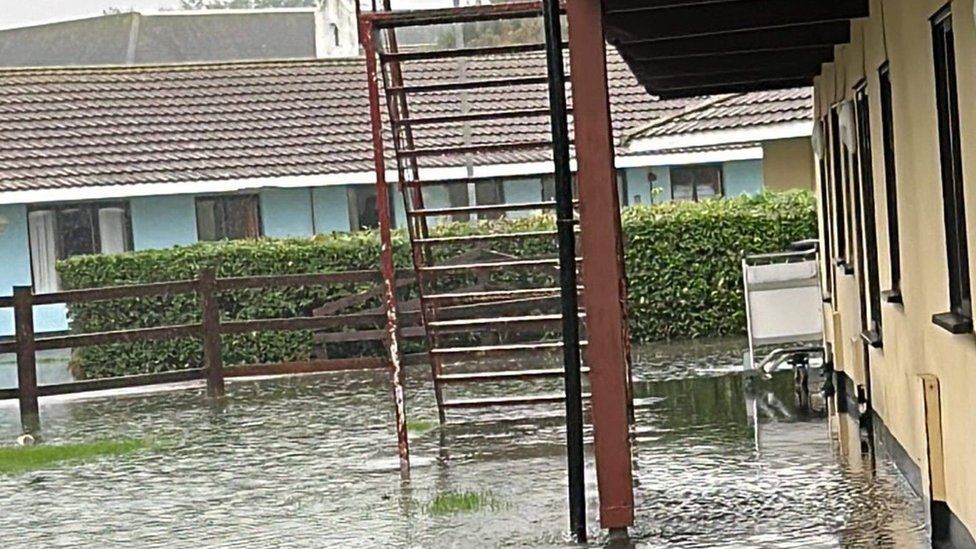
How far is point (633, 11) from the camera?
984cm

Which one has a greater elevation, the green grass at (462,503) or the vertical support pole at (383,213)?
the vertical support pole at (383,213)

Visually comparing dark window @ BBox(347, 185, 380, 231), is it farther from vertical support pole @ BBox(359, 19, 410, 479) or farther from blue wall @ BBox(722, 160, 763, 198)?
vertical support pole @ BBox(359, 19, 410, 479)

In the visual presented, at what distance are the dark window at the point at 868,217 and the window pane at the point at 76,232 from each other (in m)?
20.9

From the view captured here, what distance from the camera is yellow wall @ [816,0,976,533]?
7.13 meters

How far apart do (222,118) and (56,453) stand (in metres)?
16.8

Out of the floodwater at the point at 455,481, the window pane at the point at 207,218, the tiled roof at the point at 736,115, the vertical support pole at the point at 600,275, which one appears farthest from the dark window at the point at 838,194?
the window pane at the point at 207,218

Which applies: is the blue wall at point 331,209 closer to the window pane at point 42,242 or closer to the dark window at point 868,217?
the window pane at point 42,242

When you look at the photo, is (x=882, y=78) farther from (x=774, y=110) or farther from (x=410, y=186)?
(x=774, y=110)

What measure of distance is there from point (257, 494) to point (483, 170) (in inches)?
717

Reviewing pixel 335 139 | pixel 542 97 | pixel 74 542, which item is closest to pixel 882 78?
pixel 74 542

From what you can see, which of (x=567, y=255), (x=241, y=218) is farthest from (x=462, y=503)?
(x=241, y=218)

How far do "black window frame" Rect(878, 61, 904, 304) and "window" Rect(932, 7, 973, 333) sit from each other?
2.10 metres

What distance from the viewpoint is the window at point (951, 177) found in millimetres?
7461

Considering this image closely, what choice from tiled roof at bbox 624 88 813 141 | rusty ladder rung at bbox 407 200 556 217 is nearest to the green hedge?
tiled roof at bbox 624 88 813 141
